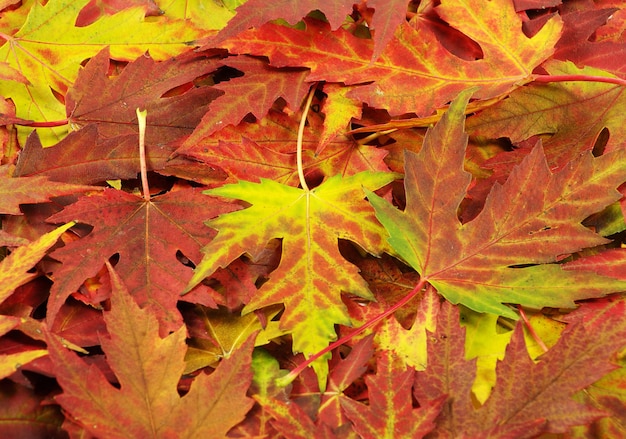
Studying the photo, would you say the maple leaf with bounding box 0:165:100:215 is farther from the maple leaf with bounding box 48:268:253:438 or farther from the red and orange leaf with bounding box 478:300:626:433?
the red and orange leaf with bounding box 478:300:626:433

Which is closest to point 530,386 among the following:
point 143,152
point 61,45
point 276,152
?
point 276,152

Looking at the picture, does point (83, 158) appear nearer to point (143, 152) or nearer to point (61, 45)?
point (143, 152)

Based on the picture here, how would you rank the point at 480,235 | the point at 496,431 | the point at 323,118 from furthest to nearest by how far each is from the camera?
the point at 323,118 → the point at 480,235 → the point at 496,431

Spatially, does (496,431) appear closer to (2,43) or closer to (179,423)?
(179,423)

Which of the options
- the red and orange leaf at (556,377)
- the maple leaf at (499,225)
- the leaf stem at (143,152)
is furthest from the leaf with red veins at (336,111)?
the red and orange leaf at (556,377)

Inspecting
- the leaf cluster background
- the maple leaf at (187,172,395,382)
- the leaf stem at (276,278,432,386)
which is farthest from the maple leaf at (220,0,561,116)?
the leaf stem at (276,278,432,386)

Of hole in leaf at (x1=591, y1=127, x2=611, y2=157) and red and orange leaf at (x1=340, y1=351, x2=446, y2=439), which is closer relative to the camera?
red and orange leaf at (x1=340, y1=351, x2=446, y2=439)

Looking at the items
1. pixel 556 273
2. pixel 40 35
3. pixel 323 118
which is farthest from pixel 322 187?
pixel 40 35
